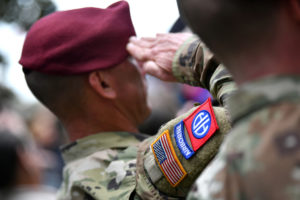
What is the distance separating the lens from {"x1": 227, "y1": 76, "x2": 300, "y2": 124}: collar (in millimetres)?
984

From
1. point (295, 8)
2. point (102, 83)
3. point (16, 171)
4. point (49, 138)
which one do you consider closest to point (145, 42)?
point (102, 83)

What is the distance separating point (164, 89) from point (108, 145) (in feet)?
5.06

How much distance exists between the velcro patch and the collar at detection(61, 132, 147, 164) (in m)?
0.58

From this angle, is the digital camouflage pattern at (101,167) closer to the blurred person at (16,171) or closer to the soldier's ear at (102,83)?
the soldier's ear at (102,83)

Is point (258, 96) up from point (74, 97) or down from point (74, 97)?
up

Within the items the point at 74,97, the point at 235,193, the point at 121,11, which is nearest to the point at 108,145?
the point at 74,97

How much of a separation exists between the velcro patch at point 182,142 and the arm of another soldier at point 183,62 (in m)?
0.18

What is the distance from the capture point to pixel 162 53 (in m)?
2.22

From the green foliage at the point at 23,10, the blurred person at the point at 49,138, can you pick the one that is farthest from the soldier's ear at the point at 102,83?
the green foliage at the point at 23,10

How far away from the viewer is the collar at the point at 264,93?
3.23ft

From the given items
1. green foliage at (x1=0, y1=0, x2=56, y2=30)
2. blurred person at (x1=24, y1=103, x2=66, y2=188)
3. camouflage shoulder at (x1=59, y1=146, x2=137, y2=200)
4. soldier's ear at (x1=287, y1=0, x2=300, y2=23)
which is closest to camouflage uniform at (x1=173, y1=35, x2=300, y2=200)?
soldier's ear at (x1=287, y1=0, x2=300, y2=23)

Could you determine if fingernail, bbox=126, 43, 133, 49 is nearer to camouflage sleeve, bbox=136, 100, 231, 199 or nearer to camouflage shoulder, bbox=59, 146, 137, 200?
camouflage shoulder, bbox=59, 146, 137, 200

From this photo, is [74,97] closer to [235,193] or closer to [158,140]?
[158,140]

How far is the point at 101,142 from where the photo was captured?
7.62ft
